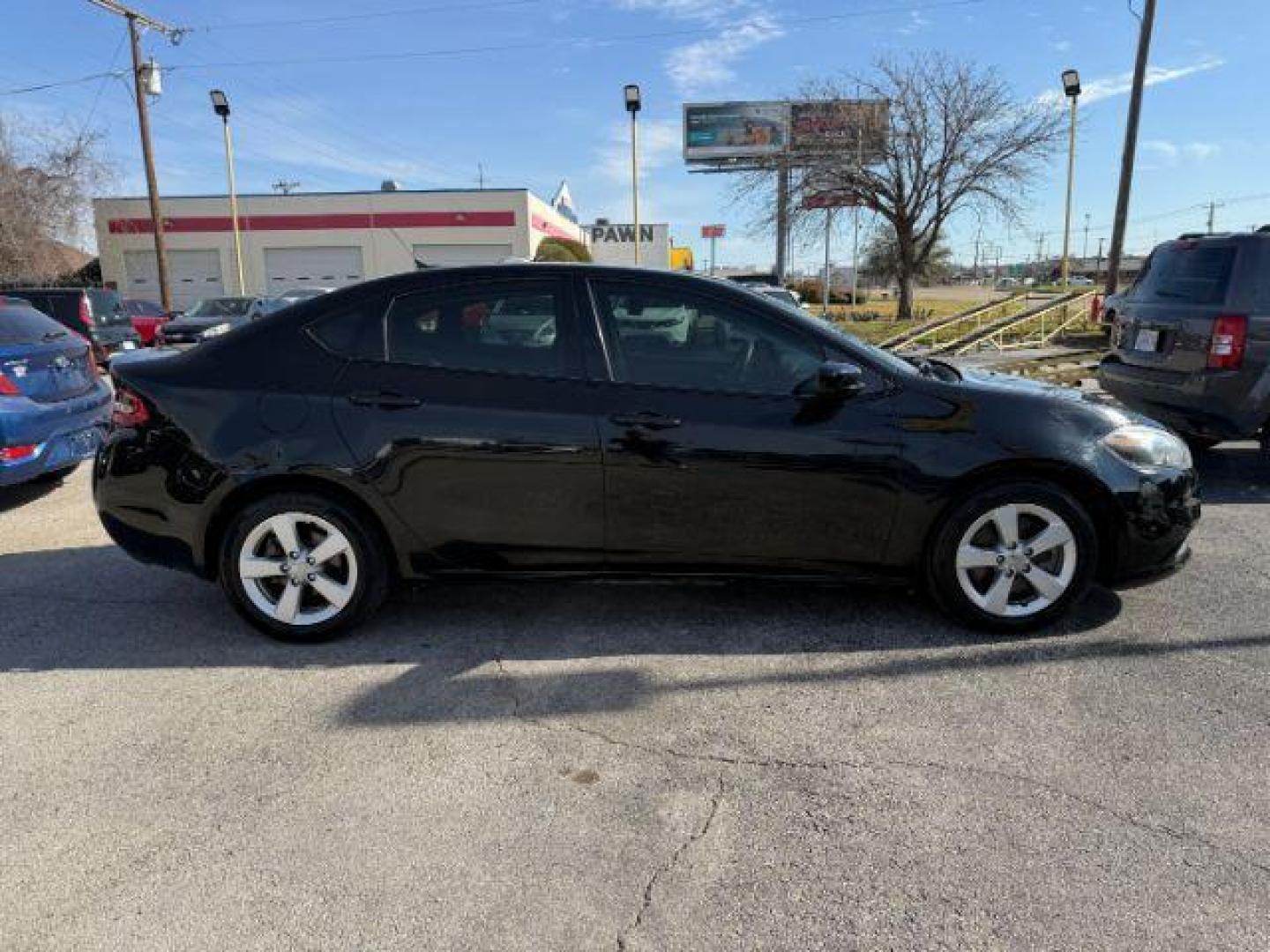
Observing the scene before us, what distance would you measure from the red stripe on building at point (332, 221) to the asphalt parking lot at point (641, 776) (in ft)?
127

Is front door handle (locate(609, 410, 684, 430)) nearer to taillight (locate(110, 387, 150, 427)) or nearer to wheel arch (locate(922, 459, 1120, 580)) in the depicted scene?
wheel arch (locate(922, 459, 1120, 580))

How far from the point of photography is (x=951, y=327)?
21.1 m

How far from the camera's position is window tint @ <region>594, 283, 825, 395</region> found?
3.78 meters

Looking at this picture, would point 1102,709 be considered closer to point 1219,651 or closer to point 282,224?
point 1219,651

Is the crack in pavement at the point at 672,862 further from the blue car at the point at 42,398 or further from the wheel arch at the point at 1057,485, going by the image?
the blue car at the point at 42,398

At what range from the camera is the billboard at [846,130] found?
28141 mm

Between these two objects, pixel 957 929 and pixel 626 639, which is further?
pixel 626 639

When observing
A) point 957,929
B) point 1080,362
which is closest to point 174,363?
point 957,929

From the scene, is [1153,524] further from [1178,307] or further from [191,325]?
[191,325]

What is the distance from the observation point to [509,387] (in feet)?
12.4

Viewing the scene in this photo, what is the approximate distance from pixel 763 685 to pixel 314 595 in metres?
1.96

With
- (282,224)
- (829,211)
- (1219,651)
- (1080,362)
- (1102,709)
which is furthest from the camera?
(282,224)

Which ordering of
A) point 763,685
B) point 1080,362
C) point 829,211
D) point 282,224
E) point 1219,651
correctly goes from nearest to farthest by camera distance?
point 763,685, point 1219,651, point 1080,362, point 829,211, point 282,224

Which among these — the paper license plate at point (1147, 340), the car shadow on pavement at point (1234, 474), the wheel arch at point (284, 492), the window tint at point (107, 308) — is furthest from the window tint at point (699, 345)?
the window tint at point (107, 308)
